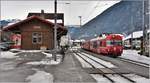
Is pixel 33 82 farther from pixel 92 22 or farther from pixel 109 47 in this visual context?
pixel 92 22

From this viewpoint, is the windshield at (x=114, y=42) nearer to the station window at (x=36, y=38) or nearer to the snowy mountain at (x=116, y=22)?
the station window at (x=36, y=38)

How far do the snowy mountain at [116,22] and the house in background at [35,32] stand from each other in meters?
34.8

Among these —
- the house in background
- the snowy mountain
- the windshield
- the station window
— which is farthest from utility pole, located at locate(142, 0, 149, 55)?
the snowy mountain

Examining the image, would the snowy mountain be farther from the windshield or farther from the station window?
the windshield

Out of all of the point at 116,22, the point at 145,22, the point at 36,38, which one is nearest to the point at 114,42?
the point at 145,22

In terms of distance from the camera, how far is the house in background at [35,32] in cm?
4475

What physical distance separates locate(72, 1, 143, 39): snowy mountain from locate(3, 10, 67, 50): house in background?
114ft

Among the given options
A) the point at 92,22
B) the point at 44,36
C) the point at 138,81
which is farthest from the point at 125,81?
the point at 92,22

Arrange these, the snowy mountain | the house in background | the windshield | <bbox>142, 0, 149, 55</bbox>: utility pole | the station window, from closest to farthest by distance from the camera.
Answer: <bbox>142, 0, 149, 55</bbox>: utility pole → the windshield → the house in background → the station window → the snowy mountain

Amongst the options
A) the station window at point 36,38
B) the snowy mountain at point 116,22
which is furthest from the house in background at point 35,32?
the snowy mountain at point 116,22

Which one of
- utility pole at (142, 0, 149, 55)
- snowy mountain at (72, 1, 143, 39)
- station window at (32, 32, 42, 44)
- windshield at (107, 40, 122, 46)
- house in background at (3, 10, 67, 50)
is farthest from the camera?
snowy mountain at (72, 1, 143, 39)

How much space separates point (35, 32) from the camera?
4538 centimetres

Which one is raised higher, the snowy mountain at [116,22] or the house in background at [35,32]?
the snowy mountain at [116,22]

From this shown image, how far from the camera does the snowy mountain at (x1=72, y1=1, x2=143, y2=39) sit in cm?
8594
